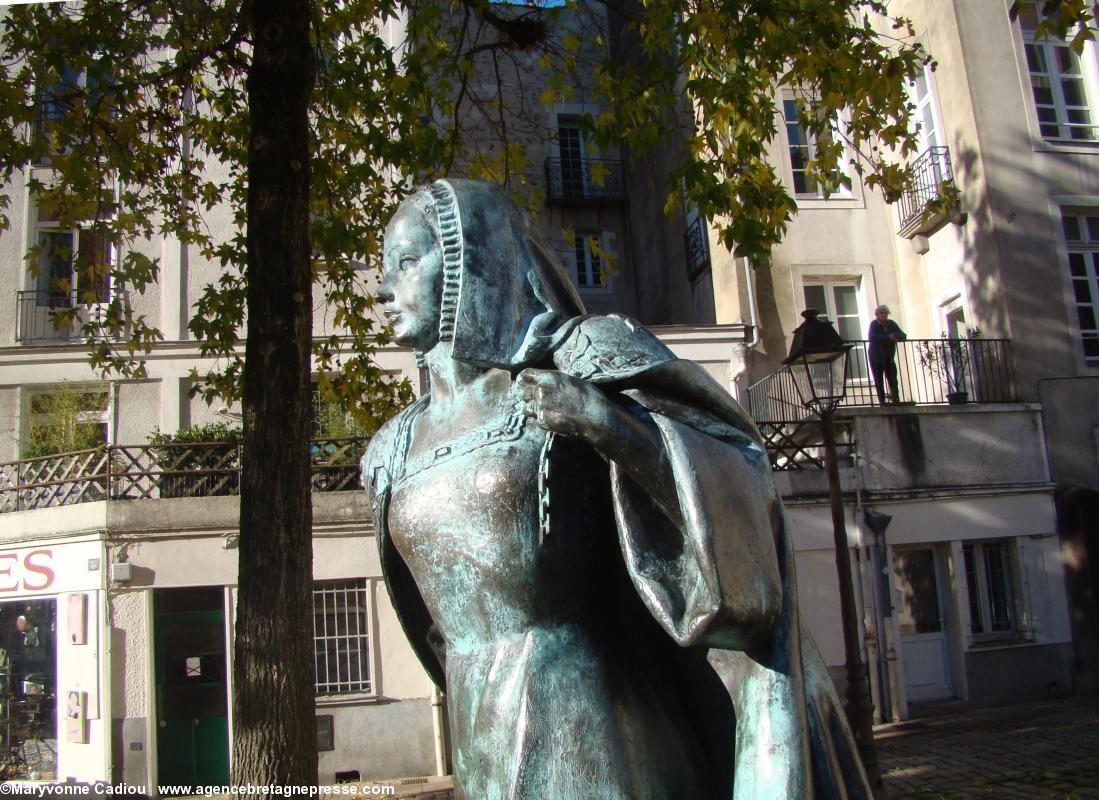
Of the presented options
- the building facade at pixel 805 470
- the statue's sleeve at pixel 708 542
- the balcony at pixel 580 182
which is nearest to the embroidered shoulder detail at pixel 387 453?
the statue's sleeve at pixel 708 542

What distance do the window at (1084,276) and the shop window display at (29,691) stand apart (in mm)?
16140

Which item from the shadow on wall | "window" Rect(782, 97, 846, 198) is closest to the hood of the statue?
the shadow on wall

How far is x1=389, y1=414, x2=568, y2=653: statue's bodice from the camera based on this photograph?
1.90m

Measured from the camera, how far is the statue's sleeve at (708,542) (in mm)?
1699

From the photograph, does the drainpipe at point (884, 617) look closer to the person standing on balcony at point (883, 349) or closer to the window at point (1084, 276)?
the person standing on balcony at point (883, 349)

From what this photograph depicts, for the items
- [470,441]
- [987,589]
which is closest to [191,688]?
[987,589]

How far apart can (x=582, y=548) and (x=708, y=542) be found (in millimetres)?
318

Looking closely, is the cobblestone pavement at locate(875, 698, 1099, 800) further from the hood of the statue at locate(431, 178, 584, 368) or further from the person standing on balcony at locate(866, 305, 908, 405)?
the hood of the statue at locate(431, 178, 584, 368)

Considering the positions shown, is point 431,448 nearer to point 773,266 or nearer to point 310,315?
point 310,315

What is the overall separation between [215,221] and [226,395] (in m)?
10.7

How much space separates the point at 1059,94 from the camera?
1756cm

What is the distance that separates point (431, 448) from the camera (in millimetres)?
2068

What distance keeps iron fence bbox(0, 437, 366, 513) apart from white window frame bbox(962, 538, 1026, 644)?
378 inches

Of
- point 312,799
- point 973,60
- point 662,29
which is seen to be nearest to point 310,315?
point 312,799
